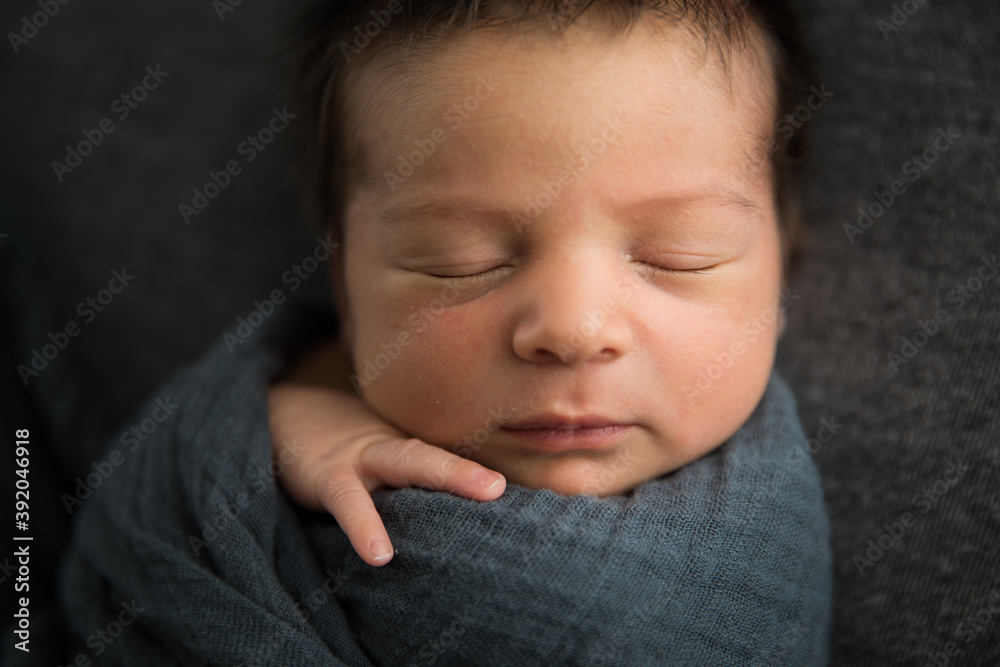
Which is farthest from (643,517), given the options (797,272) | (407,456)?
(797,272)

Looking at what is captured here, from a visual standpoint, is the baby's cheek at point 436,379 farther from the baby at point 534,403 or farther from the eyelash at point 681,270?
the eyelash at point 681,270

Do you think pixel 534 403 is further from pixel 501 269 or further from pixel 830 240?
pixel 830 240

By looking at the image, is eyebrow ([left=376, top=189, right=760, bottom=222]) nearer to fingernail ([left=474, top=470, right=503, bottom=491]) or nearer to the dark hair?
the dark hair

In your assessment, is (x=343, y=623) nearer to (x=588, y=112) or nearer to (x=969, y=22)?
(x=588, y=112)

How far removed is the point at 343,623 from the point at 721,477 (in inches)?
23.3

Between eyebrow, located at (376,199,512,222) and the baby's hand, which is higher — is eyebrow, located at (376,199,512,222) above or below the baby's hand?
above

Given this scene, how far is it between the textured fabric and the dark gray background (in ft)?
0.64

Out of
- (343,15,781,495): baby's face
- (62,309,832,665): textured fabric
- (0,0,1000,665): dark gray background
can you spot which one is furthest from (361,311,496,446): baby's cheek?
(0,0,1000,665): dark gray background

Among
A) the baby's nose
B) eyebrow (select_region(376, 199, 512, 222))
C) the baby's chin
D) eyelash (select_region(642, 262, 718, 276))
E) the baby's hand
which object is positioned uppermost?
eyebrow (select_region(376, 199, 512, 222))

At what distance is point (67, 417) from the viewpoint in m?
1.54

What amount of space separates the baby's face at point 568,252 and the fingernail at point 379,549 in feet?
0.60

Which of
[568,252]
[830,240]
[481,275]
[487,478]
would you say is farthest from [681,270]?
[830,240]

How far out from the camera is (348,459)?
115 cm

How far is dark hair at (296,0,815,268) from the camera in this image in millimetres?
1024
